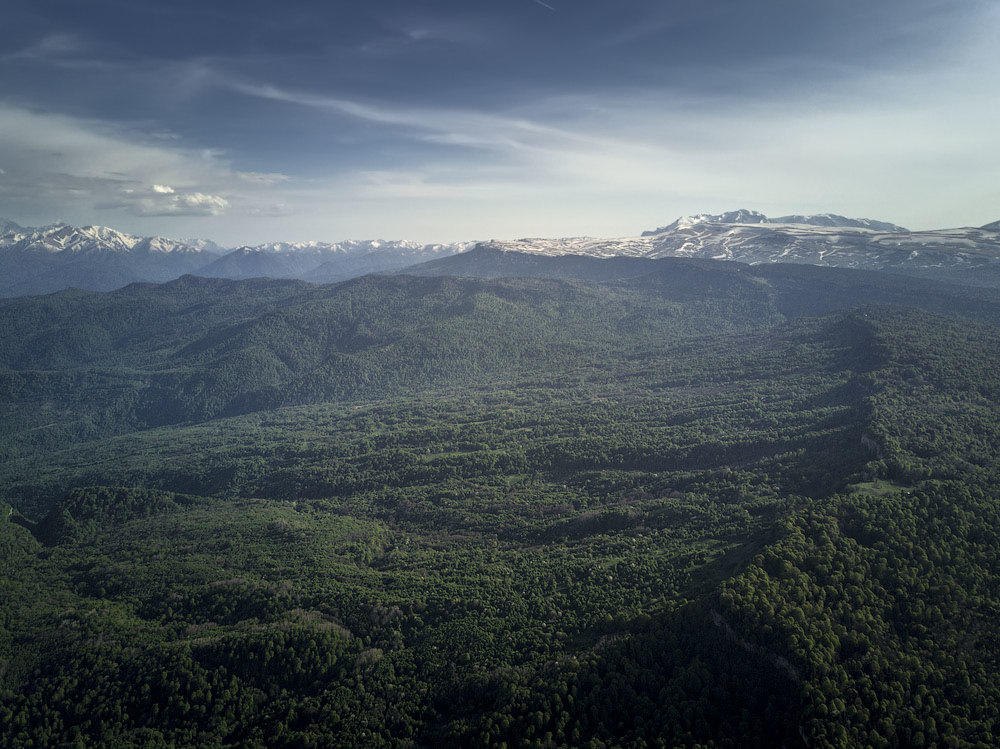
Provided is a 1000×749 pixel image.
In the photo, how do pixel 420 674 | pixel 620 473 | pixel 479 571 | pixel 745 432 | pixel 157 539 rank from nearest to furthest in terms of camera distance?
→ pixel 420 674 < pixel 479 571 < pixel 157 539 < pixel 620 473 < pixel 745 432

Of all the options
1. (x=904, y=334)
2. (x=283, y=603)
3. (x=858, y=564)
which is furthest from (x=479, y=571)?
(x=904, y=334)

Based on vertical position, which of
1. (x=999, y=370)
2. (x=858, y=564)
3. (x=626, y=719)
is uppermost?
(x=999, y=370)

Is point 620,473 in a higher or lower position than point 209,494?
higher

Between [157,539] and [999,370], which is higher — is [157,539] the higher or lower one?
the lower one

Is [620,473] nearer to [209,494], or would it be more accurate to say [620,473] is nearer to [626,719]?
[626,719]

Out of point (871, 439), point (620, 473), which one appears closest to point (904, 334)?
point (871, 439)

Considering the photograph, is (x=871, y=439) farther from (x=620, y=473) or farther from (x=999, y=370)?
(x=999, y=370)

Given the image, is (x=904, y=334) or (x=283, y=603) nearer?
(x=283, y=603)

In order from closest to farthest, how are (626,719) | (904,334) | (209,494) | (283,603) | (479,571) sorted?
(626,719), (283,603), (479,571), (209,494), (904,334)

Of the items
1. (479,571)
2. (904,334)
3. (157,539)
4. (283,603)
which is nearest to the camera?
(283,603)
